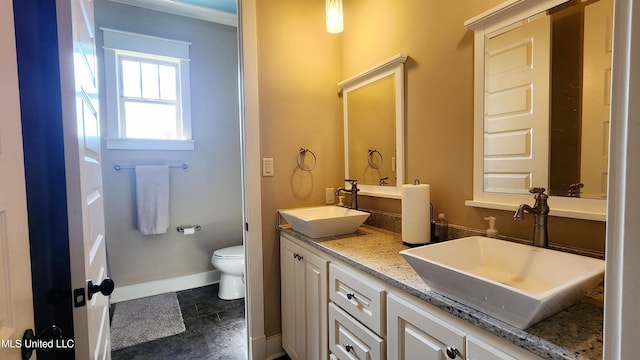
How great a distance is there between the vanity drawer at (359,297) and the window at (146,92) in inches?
86.3

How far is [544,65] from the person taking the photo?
107cm

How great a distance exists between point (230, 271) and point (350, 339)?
1712 millimetres

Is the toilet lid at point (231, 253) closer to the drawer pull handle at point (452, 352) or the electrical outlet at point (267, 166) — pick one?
the electrical outlet at point (267, 166)

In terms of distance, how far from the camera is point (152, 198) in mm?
2656

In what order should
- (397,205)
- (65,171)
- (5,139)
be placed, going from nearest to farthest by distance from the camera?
(5,139) < (65,171) < (397,205)

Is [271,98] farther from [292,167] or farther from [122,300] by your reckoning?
[122,300]

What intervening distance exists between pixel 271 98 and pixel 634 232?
5.81ft

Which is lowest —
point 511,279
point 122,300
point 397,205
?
point 122,300

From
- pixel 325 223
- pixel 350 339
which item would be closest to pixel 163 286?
pixel 325 223

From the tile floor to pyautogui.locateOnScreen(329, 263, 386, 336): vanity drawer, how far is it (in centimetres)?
107

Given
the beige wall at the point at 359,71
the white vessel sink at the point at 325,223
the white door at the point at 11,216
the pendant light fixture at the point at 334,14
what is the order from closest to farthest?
1. the white door at the point at 11,216
2. the beige wall at the point at 359,71
3. the white vessel sink at the point at 325,223
4. the pendant light fixture at the point at 334,14

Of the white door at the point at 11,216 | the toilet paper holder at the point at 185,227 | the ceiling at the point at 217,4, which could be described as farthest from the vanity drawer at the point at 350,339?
the ceiling at the point at 217,4

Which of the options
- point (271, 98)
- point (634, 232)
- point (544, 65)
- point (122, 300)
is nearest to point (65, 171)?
point (634, 232)

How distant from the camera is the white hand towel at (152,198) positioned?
2627mm
